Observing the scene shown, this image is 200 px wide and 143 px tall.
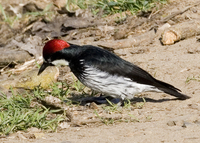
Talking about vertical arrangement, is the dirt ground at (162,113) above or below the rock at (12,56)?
above

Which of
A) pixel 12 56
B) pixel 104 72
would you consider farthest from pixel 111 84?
pixel 12 56

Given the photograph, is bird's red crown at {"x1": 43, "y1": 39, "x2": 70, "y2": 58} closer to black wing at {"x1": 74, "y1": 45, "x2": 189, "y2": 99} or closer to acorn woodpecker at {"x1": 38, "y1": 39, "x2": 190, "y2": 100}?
acorn woodpecker at {"x1": 38, "y1": 39, "x2": 190, "y2": 100}

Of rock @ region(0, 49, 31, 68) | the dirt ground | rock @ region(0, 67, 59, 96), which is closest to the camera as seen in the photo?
the dirt ground

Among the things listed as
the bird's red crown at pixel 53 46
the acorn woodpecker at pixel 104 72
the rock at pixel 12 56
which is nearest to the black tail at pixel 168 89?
the acorn woodpecker at pixel 104 72

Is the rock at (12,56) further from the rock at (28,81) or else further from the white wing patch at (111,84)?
the white wing patch at (111,84)

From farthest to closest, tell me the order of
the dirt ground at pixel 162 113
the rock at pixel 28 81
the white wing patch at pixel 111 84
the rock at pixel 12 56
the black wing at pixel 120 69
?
the rock at pixel 12 56
the rock at pixel 28 81
the black wing at pixel 120 69
the white wing patch at pixel 111 84
the dirt ground at pixel 162 113

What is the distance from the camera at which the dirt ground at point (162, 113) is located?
4.64 m

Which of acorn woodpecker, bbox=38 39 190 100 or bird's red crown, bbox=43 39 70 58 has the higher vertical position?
bird's red crown, bbox=43 39 70 58

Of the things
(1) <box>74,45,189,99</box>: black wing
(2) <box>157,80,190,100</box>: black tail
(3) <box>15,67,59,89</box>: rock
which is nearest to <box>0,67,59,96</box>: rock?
(3) <box>15,67,59,89</box>: rock

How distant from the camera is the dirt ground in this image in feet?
15.2

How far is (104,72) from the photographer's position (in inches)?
227

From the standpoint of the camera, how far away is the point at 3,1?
36.5 feet

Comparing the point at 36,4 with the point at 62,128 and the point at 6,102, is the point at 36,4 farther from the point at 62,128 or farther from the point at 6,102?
the point at 62,128

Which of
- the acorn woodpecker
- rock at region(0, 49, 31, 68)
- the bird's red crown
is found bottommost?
rock at region(0, 49, 31, 68)
